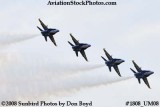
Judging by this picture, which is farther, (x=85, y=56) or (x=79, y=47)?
(x=85, y=56)

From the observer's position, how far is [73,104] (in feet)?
255

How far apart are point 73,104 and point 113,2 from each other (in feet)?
62.1

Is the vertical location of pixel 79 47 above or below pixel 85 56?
above

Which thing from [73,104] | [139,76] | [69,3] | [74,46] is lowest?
[73,104]

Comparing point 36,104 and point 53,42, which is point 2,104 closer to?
point 36,104

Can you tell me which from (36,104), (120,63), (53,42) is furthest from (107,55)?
(36,104)

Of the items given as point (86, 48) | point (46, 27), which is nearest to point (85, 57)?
point (86, 48)

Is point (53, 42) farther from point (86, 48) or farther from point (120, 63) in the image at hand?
point (120, 63)

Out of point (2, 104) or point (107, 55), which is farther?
point (107, 55)

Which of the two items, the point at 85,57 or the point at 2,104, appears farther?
the point at 85,57

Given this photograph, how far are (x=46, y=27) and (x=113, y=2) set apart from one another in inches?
533

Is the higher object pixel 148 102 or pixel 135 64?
pixel 135 64

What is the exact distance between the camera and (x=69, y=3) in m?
78.5

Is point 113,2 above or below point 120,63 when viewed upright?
above
